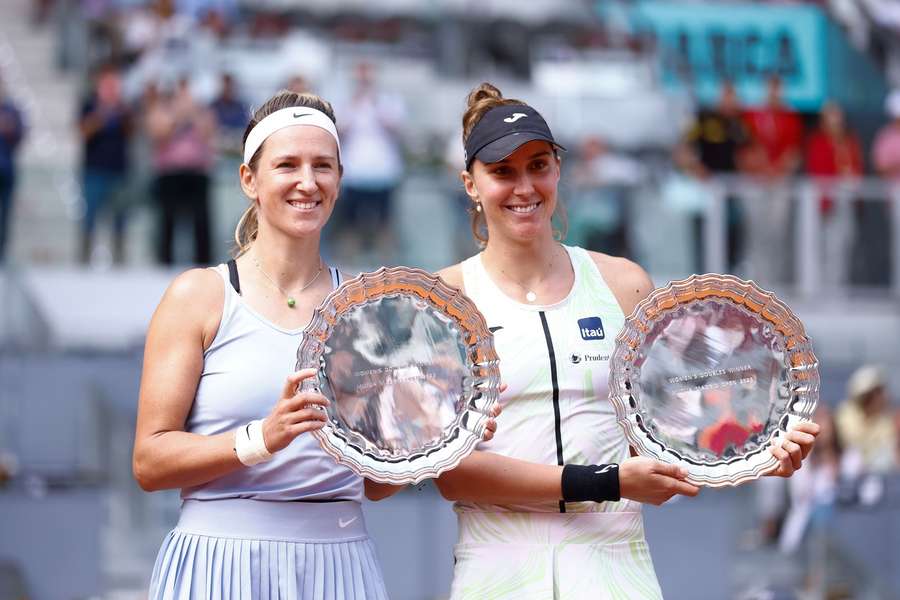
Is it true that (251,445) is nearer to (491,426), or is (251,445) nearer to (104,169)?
(491,426)

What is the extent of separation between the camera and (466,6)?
14500mm

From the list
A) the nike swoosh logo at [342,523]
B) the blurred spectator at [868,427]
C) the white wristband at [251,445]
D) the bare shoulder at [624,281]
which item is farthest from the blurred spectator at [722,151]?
the white wristband at [251,445]

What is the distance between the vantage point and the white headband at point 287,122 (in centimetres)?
325

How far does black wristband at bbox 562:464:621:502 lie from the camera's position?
125 inches

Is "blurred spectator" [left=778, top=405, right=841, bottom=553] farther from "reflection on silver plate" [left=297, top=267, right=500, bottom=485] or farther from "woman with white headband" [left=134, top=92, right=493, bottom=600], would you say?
"woman with white headband" [left=134, top=92, right=493, bottom=600]

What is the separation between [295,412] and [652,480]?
0.75m

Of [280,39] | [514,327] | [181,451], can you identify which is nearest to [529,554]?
[514,327]

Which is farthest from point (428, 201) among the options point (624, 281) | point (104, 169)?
point (624, 281)

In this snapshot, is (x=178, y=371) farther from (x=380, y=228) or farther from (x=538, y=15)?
(x=538, y=15)

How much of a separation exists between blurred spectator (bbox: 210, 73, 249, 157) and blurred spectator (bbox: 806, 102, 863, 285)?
12.7ft

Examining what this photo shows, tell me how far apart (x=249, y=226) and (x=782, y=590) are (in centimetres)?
406

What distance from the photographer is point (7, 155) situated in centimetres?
909

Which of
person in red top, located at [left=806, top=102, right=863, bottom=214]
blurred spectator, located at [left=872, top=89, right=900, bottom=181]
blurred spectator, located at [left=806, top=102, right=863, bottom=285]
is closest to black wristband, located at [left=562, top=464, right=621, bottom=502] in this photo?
blurred spectator, located at [left=806, top=102, right=863, bottom=285]

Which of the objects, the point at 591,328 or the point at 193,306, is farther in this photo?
the point at 591,328
